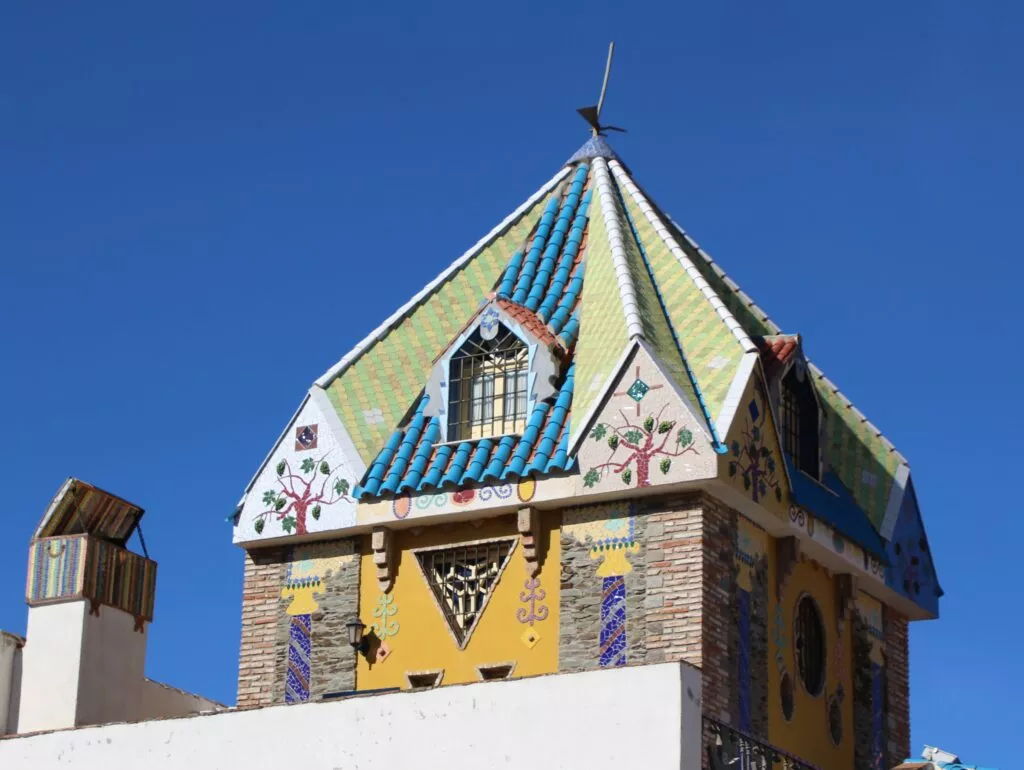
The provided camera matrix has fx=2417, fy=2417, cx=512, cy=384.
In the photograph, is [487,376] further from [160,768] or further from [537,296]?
[160,768]

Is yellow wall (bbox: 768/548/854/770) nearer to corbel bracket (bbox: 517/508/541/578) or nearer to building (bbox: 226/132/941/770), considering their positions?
building (bbox: 226/132/941/770)

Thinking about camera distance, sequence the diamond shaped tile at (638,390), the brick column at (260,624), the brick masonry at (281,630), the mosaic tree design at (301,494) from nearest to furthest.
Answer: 1. the diamond shaped tile at (638,390)
2. the brick masonry at (281,630)
3. the brick column at (260,624)
4. the mosaic tree design at (301,494)

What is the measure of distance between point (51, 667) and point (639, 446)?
307 inches

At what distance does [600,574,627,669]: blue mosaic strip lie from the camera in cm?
2823

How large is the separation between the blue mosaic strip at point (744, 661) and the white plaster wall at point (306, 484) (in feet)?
16.6

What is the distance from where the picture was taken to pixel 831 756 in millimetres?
30781

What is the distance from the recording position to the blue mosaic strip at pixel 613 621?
2823cm

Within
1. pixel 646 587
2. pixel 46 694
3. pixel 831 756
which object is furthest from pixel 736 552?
pixel 46 694

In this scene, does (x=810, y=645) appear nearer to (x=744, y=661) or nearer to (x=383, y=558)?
(x=744, y=661)

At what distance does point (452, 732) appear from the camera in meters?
25.2

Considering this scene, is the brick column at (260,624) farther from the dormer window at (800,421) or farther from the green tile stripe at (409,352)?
the dormer window at (800,421)

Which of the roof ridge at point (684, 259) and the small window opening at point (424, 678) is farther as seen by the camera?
the roof ridge at point (684, 259)

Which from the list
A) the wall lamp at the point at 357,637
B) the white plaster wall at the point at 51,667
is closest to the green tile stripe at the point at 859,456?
the wall lamp at the point at 357,637

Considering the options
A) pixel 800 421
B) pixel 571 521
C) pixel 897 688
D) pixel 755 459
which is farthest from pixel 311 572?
pixel 897 688
